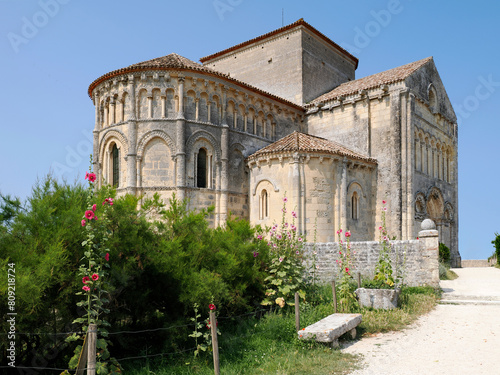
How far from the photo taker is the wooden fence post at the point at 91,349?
15.0 ft

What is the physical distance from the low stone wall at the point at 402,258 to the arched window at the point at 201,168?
6435mm

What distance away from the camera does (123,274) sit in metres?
5.70

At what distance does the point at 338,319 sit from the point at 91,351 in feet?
16.9

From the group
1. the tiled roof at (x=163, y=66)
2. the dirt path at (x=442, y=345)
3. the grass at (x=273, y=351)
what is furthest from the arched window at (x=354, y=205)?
the grass at (x=273, y=351)

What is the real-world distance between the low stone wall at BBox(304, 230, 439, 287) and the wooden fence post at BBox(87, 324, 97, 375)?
7.35m

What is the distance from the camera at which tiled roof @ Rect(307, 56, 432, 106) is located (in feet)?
64.5

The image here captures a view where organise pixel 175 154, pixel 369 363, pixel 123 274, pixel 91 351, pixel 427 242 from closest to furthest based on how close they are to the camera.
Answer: pixel 91 351 → pixel 123 274 → pixel 369 363 → pixel 427 242 → pixel 175 154

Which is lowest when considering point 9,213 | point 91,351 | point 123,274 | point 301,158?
point 91,351

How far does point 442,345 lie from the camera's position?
300 inches

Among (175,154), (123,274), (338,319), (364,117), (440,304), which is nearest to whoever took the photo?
(123,274)

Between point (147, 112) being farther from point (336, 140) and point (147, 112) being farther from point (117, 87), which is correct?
point (336, 140)

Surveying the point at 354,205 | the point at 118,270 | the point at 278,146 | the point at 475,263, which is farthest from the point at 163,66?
the point at 475,263

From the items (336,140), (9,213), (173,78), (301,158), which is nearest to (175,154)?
(173,78)

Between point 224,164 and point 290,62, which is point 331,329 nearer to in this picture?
point 224,164
